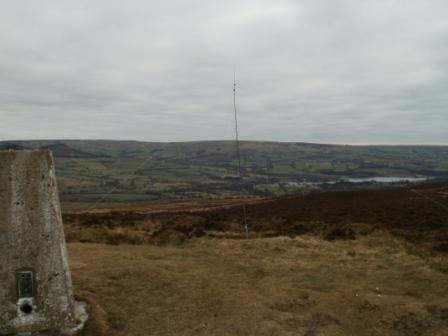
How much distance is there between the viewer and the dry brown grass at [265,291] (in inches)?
482

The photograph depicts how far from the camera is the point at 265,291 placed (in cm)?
1494

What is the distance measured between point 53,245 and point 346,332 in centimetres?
821

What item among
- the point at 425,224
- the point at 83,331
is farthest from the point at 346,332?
the point at 425,224

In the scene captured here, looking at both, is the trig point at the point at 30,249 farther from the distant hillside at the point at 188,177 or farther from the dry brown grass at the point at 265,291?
the distant hillside at the point at 188,177

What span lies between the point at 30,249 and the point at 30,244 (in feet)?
0.41

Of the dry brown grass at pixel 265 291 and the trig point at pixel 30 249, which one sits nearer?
the trig point at pixel 30 249

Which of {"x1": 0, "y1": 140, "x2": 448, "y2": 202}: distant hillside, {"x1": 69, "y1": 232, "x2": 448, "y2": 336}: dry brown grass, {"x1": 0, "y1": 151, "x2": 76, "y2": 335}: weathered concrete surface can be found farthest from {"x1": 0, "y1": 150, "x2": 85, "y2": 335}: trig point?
{"x1": 0, "y1": 140, "x2": 448, "y2": 202}: distant hillside

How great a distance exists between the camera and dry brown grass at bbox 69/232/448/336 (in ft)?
40.2

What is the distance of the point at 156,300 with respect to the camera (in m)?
14.0

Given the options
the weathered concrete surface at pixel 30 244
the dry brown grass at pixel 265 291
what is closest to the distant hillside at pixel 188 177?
the dry brown grass at pixel 265 291

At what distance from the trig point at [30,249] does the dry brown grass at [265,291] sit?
1.38 meters

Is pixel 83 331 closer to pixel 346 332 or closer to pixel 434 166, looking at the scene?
pixel 346 332

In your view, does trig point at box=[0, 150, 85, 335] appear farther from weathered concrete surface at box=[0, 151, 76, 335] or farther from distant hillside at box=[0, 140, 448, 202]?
distant hillside at box=[0, 140, 448, 202]

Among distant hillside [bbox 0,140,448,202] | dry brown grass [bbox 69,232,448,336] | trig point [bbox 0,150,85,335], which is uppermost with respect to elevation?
trig point [bbox 0,150,85,335]
